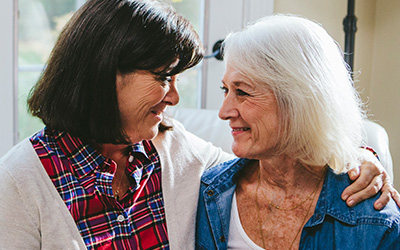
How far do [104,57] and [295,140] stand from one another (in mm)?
536

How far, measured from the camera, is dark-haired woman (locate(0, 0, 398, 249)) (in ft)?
3.62

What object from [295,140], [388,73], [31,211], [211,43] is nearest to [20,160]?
[31,211]

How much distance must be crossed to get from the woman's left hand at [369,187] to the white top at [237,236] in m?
0.28

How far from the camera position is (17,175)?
109cm

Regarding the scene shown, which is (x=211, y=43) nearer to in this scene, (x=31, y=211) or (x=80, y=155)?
(x=80, y=155)

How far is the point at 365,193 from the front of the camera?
120 cm

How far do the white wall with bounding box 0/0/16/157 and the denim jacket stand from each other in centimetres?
85

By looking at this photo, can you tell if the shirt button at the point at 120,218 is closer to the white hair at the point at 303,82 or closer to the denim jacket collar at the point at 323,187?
→ the denim jacket collar at the point at 323,187

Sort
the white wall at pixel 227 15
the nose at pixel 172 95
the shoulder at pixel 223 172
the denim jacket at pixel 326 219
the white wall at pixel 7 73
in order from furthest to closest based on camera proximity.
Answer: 1. the white wall at pixel 227 15
2. the white wall at pixel 7 73
3. the shoulder at pixel 223 172
4. the nose at pixel 172 95
5. the denim jacket at pixel 326 219

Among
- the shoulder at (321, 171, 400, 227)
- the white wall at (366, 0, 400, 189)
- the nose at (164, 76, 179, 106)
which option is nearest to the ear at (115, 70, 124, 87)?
the nose at (164, 76, 179, 106)

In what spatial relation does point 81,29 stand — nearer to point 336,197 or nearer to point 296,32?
point 296,32

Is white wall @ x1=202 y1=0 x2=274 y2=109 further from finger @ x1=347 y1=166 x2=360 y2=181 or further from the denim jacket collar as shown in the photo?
finger @ x1=347 y1=166 x2=360 y2=181

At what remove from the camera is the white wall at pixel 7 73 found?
173 cm

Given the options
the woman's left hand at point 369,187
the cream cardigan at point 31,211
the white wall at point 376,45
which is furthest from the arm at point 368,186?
the white wall at point 376,45
